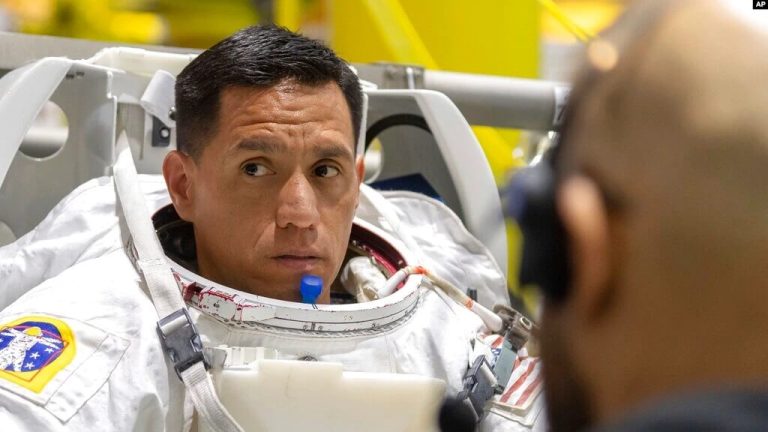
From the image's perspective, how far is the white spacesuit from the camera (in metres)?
1.22

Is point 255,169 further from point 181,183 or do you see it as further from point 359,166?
point 359,166

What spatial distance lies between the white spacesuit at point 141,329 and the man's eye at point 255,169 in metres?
0.16

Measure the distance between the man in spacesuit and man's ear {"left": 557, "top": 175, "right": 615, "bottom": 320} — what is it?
87 cm

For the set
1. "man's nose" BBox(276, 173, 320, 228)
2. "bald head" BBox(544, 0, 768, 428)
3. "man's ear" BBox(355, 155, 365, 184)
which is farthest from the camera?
"man's ear" BBox(355, 155, 365, 184)

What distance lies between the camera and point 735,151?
411 mm

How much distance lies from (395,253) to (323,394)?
1.36ft

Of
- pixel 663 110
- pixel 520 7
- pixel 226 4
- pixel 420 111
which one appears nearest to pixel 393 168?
pixel 420 111

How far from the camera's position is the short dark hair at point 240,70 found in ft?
4.92

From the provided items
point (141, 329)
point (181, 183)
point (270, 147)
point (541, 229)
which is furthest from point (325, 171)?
→ point (541, 229)

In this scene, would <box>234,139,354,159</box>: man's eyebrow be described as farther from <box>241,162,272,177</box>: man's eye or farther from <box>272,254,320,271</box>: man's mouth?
<box>272,254,320,271</box>: man's mouth

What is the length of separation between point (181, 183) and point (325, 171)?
0.65 ft

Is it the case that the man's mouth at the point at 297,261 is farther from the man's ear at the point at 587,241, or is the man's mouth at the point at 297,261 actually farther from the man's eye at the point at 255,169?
the man's ear at the point at 587,241

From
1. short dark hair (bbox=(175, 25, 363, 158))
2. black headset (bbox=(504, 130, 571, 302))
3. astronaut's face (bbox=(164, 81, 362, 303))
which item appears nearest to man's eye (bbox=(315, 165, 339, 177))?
astronaut's face (bbox=(164, 81, 362, 303))

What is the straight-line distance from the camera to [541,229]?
440mm
